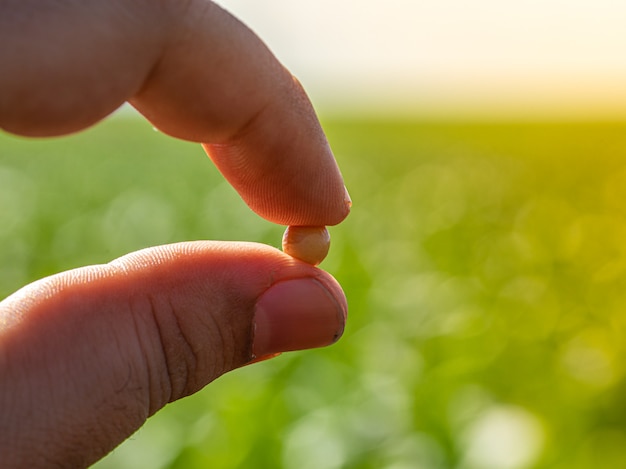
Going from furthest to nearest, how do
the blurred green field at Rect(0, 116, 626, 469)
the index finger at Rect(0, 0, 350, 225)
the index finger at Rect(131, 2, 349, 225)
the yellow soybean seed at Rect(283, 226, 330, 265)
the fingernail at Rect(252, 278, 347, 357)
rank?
1. the blurred green field at Rect(0, 116, 626, 469)
2. the yellow soybean seed at Rect(283, 226, 330, 265)
3. the fingernail at Rect(252, 278, 347, 357)
4. the index finger at Rect(131, 2, 349, 225)
5. the index finger at Rect(0, 0, 350, 225)

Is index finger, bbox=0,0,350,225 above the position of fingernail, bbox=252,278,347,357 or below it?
above

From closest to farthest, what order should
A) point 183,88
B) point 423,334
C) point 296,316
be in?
1. point 183,88
2. point 296,316
3. point 423,334

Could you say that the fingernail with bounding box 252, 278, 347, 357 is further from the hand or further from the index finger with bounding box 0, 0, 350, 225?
the index finger with bounding box 0, 0, 350, 225

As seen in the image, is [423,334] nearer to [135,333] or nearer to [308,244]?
[308,244]

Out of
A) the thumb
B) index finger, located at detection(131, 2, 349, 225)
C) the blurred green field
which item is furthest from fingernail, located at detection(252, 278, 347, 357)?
the blurred green field

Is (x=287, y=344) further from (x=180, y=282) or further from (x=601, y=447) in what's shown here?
(x=601, y=447)

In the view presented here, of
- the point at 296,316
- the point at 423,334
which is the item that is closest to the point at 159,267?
the point at 296,316
